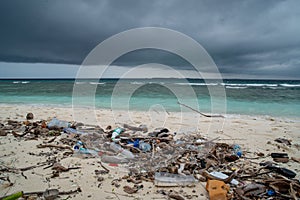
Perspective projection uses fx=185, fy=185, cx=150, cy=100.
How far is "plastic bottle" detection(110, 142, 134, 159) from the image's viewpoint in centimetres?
346

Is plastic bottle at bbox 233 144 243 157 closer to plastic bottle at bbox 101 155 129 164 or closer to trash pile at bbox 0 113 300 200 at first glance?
trash pile at bbox 0 113 300 200

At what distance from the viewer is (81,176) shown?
2.73 metres

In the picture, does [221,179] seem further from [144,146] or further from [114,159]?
[114,159]

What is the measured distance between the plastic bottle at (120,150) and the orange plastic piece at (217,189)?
150cm

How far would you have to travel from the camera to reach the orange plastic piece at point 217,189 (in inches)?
88.4

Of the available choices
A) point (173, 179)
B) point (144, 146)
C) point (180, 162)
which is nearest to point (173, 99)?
point (144, 146)

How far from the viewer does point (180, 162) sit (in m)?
3.22

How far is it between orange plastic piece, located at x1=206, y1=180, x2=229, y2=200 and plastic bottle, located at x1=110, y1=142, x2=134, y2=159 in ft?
4.91

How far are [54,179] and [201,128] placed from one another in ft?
14.8

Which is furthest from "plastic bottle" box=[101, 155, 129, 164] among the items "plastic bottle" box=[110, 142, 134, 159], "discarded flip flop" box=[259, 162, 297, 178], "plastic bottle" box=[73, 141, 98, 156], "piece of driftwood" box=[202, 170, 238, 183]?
"discarded flip flop" box=[259, 162, 297, 178]

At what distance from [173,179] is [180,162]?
623 millimetres

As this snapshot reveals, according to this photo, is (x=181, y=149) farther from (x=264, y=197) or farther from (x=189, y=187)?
(x=264, y=197)

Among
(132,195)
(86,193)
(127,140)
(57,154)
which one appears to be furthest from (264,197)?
(57,154)

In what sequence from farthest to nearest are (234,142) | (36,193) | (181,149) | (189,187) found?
(234,142)
(181,149)
(189,187)
(36,193)
